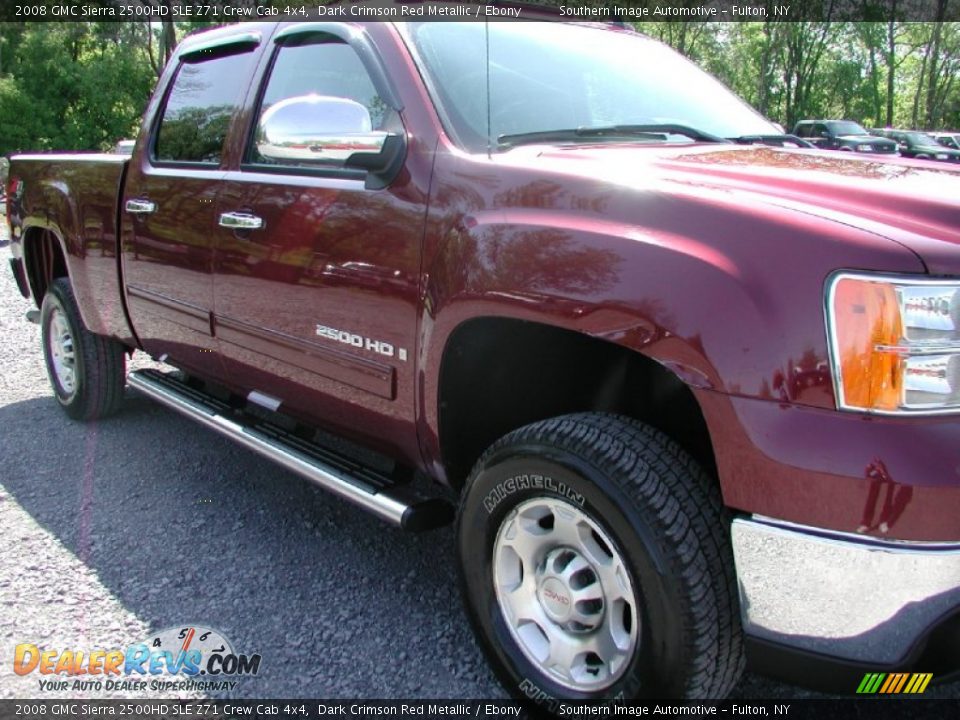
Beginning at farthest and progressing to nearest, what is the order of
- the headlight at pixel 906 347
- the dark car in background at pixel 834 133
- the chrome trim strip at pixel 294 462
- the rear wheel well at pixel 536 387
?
the dark car in background at pixel 834 133
the chrome trim strip at pixel 294 462
the rear wheel well at pixel 536 387
the headlight at pixel 906 347

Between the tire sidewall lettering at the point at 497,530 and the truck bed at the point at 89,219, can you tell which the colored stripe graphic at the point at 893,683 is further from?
the truck bed at the point at 89,219

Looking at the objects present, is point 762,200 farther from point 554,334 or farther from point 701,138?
point 701,138

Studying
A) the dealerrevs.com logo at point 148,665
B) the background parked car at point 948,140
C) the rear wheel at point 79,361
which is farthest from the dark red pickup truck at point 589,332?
the background parked car at point 948,140

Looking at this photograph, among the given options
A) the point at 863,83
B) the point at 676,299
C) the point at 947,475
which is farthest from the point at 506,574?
the point at 863,83

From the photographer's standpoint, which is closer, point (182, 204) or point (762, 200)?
point (762, 200)

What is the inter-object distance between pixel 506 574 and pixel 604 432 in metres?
0.52

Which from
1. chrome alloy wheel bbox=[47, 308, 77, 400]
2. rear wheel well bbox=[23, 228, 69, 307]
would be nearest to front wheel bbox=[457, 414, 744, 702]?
chrome alloy wheel bbox=[47, 308, 77, 400]

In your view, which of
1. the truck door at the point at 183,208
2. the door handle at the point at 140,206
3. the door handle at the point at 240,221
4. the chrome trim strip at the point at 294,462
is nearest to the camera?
the chrome trim strip at the point at 294,462

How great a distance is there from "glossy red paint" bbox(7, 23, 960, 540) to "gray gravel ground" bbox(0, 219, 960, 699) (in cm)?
55

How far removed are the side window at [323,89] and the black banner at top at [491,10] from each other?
117 mm

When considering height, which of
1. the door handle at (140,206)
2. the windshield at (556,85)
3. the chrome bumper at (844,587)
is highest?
the windshield at (556,85)

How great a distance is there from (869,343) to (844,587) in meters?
0.47

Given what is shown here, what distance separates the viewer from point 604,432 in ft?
6.73

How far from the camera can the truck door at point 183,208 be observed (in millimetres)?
3416
